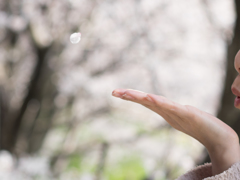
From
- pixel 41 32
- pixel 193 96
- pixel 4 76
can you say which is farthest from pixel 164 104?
pixel 193 96

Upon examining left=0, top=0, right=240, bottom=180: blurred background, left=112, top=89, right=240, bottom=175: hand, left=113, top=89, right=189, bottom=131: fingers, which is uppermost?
left=113, top=89, right=189, bottom=131: fingers

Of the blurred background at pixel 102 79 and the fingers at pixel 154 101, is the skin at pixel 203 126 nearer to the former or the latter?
the fingers at pixel 154 101

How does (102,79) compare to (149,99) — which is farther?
(102,79)

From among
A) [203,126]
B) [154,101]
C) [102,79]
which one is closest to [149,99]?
[154,101]

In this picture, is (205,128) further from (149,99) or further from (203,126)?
(149,99)

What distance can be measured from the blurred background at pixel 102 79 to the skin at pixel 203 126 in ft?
7.65

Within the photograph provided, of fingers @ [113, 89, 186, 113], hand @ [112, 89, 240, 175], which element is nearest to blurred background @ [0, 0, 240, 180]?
hand @ [112, 89, 240, 175]

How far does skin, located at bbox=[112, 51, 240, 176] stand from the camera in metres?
0.54

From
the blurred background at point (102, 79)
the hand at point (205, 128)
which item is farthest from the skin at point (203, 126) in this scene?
the blurred background at point (102, 79)

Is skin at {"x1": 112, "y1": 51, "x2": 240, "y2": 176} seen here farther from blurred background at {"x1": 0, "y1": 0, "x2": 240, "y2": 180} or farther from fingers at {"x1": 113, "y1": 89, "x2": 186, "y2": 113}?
blurred background at {"x1": 0, "y1": 0, "x2": 240, "y2": 180}

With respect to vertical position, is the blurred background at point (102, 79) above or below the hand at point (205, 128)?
below

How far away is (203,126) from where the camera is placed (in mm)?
570

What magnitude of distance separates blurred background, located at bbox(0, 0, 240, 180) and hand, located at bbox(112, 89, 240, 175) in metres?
2.33

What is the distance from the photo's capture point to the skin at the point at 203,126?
1.76ft
